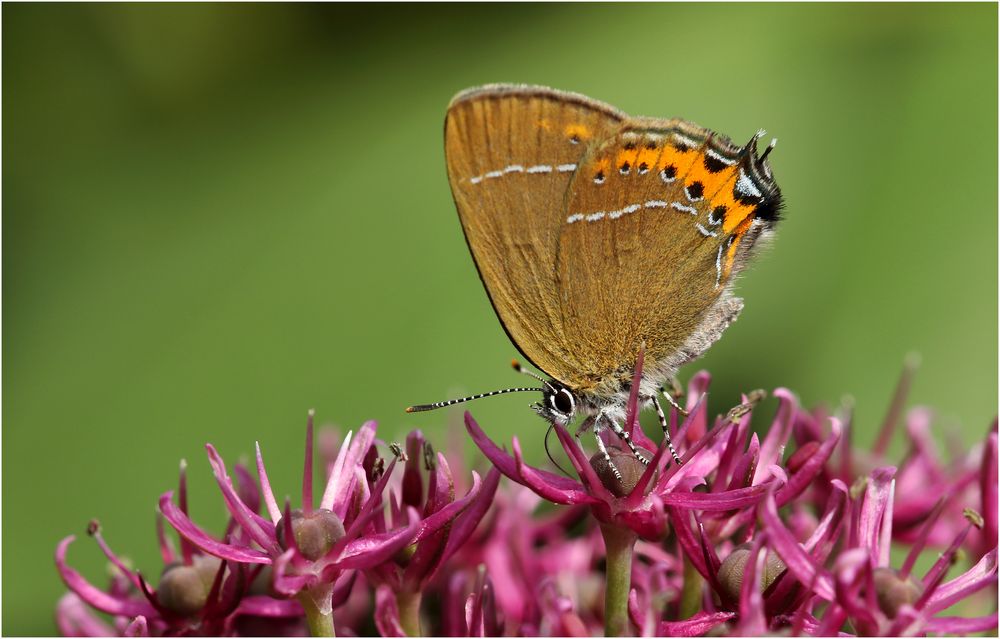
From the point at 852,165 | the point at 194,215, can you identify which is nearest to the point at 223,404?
the point at 194,215

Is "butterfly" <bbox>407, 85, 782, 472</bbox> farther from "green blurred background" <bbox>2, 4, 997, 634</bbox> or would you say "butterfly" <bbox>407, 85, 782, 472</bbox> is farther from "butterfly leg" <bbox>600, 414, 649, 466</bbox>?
"green blurred background" <bbox>2, 4, 997, 634</bbox>

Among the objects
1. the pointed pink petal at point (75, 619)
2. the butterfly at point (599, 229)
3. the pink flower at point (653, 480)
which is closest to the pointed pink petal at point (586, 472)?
the pink flower at point (653, 480)

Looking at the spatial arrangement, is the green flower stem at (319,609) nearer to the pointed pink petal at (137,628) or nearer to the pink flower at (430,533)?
the pink flower at (430,533)

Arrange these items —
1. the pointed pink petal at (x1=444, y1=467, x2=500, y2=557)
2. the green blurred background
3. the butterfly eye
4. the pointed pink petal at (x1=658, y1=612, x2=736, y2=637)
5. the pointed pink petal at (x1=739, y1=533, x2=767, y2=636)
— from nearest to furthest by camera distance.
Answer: the pointed pink petal at (x1=739, y1=533, x2=767, y2=636) < the pointed pink petal at (x1=658, y1=612, x2=736, y2=637) < the pointed pink petal at (x1=444, y1=467, x2=500, y2=557) < the butterfly eye < the green blurred background

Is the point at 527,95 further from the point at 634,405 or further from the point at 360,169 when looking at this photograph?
the point at 360,169

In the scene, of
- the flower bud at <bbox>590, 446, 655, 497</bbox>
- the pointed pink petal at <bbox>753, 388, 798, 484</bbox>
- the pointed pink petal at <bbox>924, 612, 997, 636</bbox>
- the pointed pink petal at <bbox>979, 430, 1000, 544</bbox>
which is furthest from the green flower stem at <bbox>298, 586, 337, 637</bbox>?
the pointed pink petal at <bbox>979, 430, 1000, 544</bbox>
